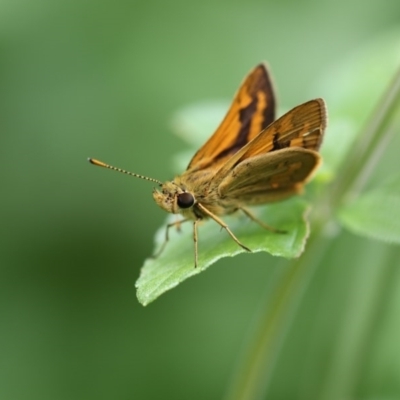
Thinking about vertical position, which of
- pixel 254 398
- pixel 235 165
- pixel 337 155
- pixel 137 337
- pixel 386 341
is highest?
A: pixel 337 155

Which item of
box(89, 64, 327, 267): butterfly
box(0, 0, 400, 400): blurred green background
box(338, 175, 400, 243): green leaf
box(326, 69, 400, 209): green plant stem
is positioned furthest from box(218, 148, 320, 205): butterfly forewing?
box(0, 0, 400, 400): blurred green background

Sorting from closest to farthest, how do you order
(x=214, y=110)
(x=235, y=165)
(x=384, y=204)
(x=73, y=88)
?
(x=384, y=204) → (x=235, y=165) → (x=214, y=110) → (x=73, y=88)

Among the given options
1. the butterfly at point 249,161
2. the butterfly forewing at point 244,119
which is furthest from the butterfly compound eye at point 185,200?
the butterfly forewing at point 244,119

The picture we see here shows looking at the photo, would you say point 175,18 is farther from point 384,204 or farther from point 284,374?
point 384,204

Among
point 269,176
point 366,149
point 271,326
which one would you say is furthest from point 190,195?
point 366,149

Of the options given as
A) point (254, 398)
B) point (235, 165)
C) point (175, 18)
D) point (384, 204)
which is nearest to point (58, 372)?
point (254, 398)

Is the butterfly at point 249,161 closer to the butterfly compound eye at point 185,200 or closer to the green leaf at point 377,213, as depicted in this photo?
the butterfly compound eye at point 185,200
